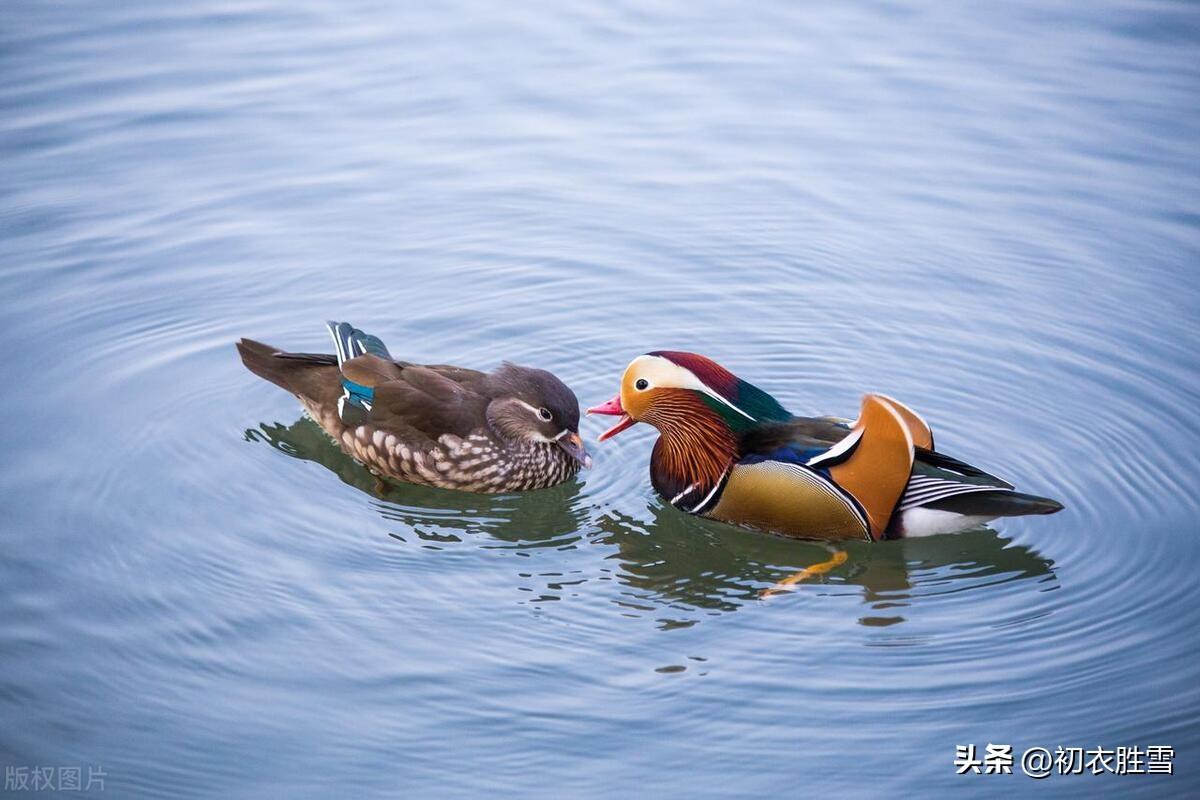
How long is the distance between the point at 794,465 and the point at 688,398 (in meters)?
0.76

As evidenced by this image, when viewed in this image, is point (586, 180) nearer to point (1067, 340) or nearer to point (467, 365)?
point (467, 365)

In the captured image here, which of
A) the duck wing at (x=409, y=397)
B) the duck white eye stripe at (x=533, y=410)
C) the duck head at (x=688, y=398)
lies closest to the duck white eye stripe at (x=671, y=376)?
the duck head at (x=688, y=398)

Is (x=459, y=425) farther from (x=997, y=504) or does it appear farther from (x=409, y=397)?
(x=997, y=504)

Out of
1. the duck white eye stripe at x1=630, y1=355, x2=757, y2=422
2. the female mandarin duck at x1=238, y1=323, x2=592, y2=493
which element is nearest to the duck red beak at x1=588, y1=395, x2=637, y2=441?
the female mandarin duck at x1=238, y1=323, x2=592, y2=493

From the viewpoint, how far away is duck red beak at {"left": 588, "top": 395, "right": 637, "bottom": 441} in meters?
8.83

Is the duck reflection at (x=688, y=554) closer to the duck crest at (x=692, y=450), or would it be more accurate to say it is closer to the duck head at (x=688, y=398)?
the duck crest at (x=692, y=450)

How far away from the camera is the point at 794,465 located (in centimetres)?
825

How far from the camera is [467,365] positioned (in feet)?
32.5

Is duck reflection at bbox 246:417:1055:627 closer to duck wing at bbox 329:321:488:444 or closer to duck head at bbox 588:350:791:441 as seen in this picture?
duck wing at bbox 329:321:488:444

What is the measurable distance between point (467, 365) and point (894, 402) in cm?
298

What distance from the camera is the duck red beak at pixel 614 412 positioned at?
29.0 feet

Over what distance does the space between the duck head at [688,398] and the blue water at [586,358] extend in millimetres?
531

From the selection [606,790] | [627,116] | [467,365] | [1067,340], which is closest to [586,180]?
[627,116]

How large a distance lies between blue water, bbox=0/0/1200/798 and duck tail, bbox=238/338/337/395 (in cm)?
28
